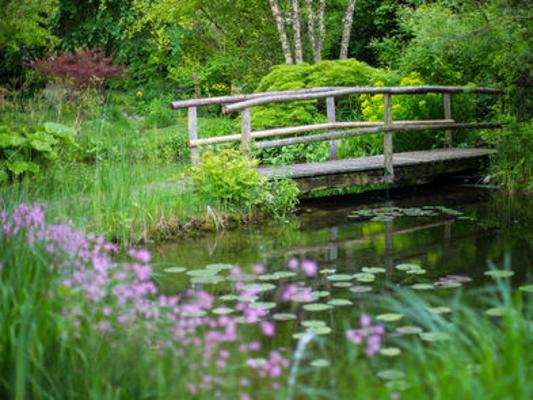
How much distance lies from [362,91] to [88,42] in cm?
1139

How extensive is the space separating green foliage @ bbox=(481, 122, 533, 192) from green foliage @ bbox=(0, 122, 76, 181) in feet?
16.9

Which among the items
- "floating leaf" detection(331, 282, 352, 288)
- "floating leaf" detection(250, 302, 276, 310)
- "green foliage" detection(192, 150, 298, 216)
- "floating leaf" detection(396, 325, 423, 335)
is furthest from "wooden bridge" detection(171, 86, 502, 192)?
"floating leaf" detection(396, 325, 423, 335)

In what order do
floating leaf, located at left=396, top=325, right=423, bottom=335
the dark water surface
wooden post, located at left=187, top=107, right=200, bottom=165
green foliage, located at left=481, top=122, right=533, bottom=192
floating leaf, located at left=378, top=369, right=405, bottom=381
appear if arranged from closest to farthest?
floating leaf, located at left=378, top=369, right=405, bottom=381 < floating leaf, located at left=396, top=325, right=423, bottom=335 < the dark water surface < wooden post, located at left=187, top=107, right=200, bottom=165 < green foliage, located at left=481, top=122, right=533, bottom=192

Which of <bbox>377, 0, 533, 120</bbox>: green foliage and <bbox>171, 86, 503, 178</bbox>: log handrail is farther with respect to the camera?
<bbox>377, 0, 533, 120</bbox>: green foliage

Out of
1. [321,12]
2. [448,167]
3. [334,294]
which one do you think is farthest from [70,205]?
[321,12]

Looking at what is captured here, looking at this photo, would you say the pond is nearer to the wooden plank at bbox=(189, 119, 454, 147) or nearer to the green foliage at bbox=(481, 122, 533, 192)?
the green foliage at bbox=(481, 122, 533, 192)

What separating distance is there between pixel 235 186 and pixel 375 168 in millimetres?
2299

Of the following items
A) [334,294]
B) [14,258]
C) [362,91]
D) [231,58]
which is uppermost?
[231,58]

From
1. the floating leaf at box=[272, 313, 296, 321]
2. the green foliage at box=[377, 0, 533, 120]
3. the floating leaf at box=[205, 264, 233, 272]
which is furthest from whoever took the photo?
the green foliage at box=[377, 0, 533, 120]

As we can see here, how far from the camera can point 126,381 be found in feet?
9.59

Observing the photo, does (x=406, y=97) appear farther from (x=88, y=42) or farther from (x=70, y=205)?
(x=88, y=42)

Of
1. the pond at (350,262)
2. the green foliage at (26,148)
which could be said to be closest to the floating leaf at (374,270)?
the pond at (350,262)

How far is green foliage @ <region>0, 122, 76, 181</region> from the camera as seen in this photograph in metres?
7.08

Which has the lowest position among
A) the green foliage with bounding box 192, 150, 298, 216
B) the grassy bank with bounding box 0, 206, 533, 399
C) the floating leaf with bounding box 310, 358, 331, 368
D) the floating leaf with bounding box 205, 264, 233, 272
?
the floating leaf with bounding box 310, 358, 331, 368
